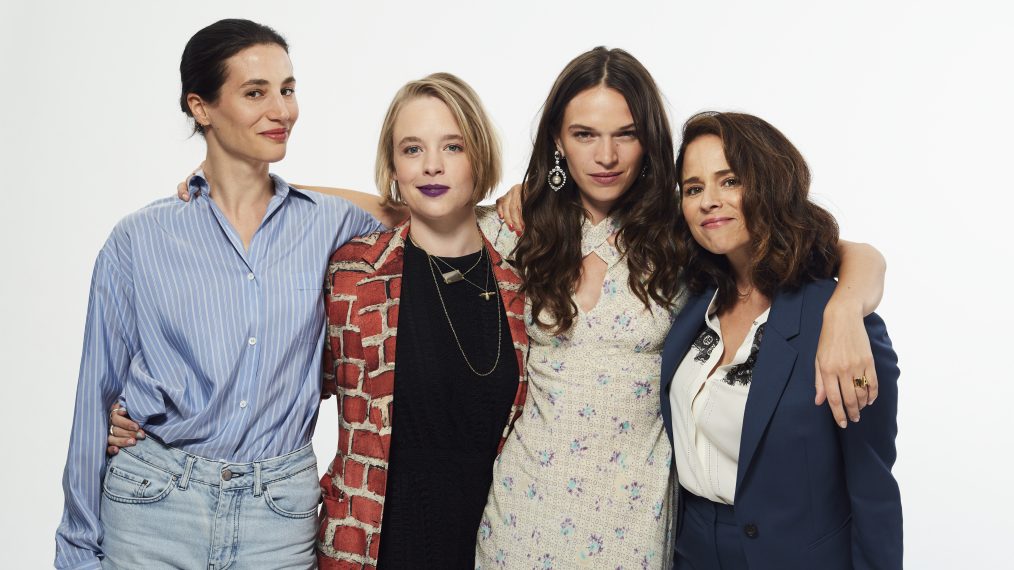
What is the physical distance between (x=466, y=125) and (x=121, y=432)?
1.29m

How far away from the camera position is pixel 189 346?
2.52m

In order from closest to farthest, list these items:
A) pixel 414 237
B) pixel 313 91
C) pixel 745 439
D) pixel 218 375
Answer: pixel 745 439 → pixel 218 375 → pixel 414 237 → pixel 313 91

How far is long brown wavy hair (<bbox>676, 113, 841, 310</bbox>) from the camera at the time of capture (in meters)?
2.41

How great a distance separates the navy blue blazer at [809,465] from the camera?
7.49 feet

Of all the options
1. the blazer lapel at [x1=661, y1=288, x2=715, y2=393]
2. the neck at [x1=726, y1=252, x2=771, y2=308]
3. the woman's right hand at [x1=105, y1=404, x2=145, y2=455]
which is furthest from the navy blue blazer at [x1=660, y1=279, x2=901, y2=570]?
the woman's right hand at [x1=105, y1=404, x2=145, y2=455]

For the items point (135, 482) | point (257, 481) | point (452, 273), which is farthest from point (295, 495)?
point (452, 273)

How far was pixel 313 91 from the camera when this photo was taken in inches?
207

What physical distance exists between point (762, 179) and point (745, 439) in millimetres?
656

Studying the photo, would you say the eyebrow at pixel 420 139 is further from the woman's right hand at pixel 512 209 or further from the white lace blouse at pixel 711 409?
the white lace blouse at pixel 711 409

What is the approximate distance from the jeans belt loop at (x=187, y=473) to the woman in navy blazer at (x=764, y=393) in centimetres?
128

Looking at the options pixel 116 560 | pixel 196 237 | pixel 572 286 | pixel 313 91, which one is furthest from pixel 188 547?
pixel 313 91

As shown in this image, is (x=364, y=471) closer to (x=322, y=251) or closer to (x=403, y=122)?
(x=322, y=251)

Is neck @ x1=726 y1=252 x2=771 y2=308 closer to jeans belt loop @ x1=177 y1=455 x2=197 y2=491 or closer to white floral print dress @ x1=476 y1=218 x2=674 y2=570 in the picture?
white floral print dress @ x1=476 y1=218 x2=674 y2=570

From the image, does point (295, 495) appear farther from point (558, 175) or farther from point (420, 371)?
point (558, 175)
